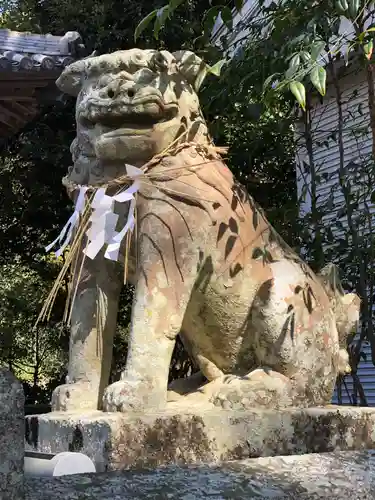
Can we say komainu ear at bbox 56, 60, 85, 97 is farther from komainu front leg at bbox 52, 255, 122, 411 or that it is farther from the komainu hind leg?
the komainu hind leg

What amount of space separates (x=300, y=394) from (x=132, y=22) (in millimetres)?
4599

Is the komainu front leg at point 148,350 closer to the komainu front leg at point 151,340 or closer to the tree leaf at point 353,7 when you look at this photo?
the komainu front leg at point 151,340

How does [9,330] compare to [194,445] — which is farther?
[9,330]

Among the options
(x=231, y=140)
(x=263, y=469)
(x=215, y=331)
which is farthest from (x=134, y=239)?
(x=231, y=140)

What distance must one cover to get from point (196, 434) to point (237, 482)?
0.38 meters

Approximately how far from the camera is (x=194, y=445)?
4.53 ft

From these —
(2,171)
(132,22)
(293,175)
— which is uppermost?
(132,22)

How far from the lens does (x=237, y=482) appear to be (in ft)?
3.30

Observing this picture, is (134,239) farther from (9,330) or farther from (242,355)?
(9,330)

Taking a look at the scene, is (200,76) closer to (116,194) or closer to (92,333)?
(116,194)

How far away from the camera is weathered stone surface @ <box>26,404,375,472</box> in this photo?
129 centimetres

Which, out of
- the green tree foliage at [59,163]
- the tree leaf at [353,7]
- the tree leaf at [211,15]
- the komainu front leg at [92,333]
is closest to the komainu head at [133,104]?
the tree leaf at [211,15]

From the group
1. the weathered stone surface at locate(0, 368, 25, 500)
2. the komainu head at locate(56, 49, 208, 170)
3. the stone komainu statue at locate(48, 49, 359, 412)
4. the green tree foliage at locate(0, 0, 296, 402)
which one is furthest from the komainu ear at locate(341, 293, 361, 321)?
the green tree foliage at locate(0, 0, 296, 402)

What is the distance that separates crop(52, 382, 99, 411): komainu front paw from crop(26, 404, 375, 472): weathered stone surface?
5 cm
